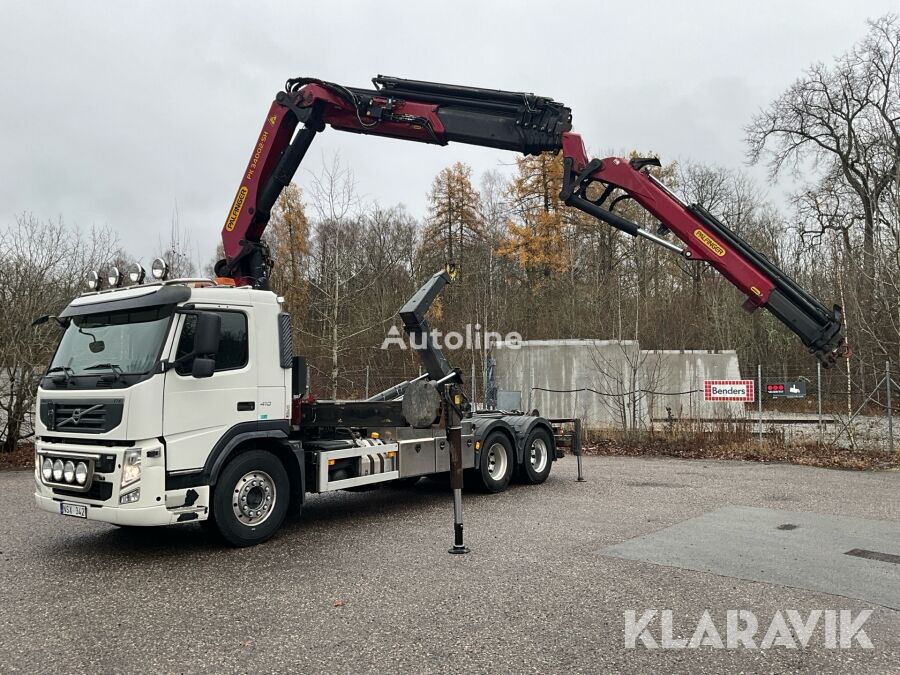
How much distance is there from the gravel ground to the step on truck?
23.0 inches

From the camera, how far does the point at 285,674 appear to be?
4020 millimetres

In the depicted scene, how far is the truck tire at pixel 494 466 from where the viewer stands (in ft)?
33.4

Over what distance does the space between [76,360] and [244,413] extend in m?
1.77

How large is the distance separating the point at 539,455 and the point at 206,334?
6.70 meters

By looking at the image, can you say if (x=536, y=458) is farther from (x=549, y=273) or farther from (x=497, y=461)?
(x=549, y=273)

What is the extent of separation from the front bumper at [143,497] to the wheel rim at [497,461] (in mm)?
5005

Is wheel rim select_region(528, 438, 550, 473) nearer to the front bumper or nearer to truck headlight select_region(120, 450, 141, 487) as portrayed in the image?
the front bumper

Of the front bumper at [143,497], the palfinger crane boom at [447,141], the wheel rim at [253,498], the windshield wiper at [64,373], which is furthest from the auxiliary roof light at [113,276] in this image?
the wheel rim at [253,498]

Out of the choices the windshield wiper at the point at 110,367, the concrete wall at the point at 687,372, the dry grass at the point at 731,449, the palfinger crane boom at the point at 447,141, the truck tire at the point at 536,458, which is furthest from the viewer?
the concrete wall at the point at 687,372

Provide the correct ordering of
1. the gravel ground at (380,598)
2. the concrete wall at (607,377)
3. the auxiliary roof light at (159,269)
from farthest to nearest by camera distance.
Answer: the concrete wall at (607,377) < the auxiliary roof light at (159,269) < the gravel ground at (380,598)

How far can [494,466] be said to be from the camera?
10.6 m

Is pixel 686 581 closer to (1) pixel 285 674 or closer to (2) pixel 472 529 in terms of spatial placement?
(2) pixel 472 529

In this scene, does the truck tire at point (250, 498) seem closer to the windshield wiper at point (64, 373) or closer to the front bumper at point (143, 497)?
the front bumper at point (143, 497)

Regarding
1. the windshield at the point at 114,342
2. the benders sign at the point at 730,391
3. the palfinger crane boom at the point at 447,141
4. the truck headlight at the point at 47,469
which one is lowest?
the truck headlight at the point at 47,469
